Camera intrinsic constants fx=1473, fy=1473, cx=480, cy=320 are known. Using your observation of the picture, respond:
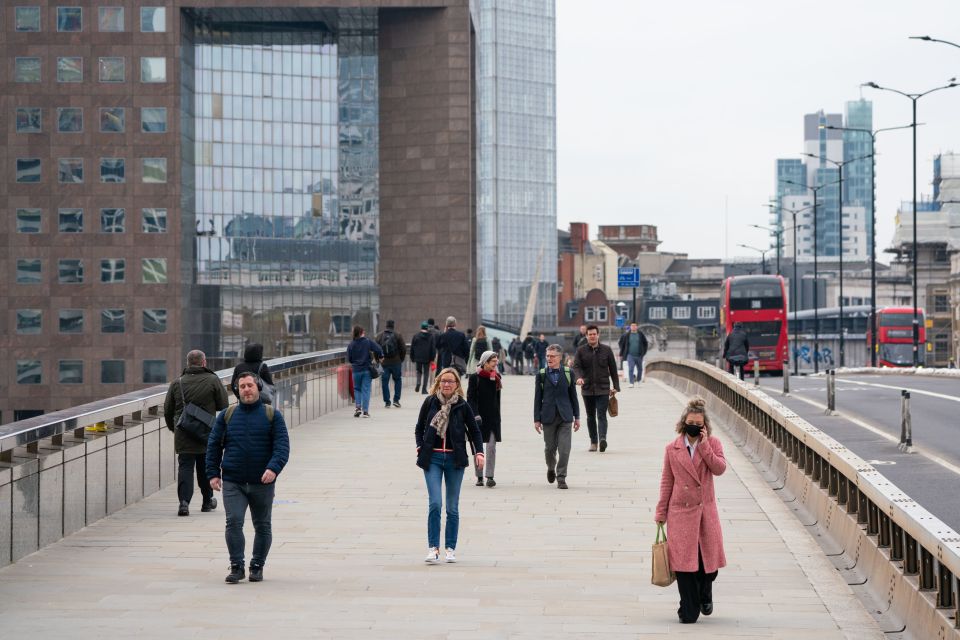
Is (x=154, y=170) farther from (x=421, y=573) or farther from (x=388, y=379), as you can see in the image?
(x=421, y=573)

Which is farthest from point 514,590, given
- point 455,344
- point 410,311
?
point 410,311

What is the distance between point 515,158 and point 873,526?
166 meters

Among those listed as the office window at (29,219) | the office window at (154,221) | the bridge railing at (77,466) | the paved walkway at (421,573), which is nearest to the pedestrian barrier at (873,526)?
the paved walkway at (421,573)

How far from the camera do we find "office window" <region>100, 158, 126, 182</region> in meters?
86.6

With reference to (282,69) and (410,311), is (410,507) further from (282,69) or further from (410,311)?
(282,69)

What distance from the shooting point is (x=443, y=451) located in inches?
478

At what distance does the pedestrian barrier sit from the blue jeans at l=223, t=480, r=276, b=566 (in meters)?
4.48

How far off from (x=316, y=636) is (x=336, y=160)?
284 ft

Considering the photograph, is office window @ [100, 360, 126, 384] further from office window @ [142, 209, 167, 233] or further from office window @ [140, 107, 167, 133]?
office window @ [140, 107, 167, 133]

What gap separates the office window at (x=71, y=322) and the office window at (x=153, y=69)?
1424 centimetres

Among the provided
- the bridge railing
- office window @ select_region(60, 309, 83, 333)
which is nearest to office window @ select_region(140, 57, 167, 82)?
office window @ select_region(60, 309, 83, 333)

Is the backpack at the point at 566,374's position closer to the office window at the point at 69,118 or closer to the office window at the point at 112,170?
the office window at the point at 112,170

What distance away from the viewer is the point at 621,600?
10.5 meters

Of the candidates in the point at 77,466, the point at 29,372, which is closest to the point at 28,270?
the point at 29,372
